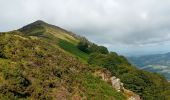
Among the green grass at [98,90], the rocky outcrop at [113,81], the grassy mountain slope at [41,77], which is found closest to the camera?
the grassy mountain slope at [41,77]

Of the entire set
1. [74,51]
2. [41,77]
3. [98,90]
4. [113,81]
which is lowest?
[98,90]

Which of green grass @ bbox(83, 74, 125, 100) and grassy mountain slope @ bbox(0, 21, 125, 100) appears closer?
grassy mountain slope @ bbox(0, 21, 125, 100)

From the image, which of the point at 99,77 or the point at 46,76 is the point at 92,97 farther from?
the point at 99,77

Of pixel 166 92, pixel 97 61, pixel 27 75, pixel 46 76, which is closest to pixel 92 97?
pixel 46 76

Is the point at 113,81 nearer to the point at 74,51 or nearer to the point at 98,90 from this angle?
the point at 98,90

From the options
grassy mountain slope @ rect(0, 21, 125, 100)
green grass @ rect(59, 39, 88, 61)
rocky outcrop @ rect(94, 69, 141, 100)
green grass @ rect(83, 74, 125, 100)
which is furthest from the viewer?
green grass @ rect(59, 39, 88, 61)

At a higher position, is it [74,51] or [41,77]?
[74,51]

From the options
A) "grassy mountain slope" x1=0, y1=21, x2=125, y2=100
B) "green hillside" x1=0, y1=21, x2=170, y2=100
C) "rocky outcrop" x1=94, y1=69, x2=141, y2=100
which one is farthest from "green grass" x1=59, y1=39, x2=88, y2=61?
"grassy mountain slope" x1=0, y1=21, x2=125, y2=100

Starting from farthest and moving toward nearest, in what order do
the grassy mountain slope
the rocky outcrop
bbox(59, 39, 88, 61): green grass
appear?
bbox(59, 39, 88, 61): green grass, the rocky outcrop, the grassy mountain slope

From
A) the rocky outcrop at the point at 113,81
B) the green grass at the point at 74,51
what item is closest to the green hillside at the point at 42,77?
the rocky outcrop at the point at 113,81

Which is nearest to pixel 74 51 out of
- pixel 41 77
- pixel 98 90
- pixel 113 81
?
pixel 113 81

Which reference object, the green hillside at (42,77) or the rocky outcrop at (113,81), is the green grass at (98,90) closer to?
the green hillside at (42,77)

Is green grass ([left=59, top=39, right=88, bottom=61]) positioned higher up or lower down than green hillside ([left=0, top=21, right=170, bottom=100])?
higher up

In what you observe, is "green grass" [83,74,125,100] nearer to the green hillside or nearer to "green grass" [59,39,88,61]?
the green hillside
